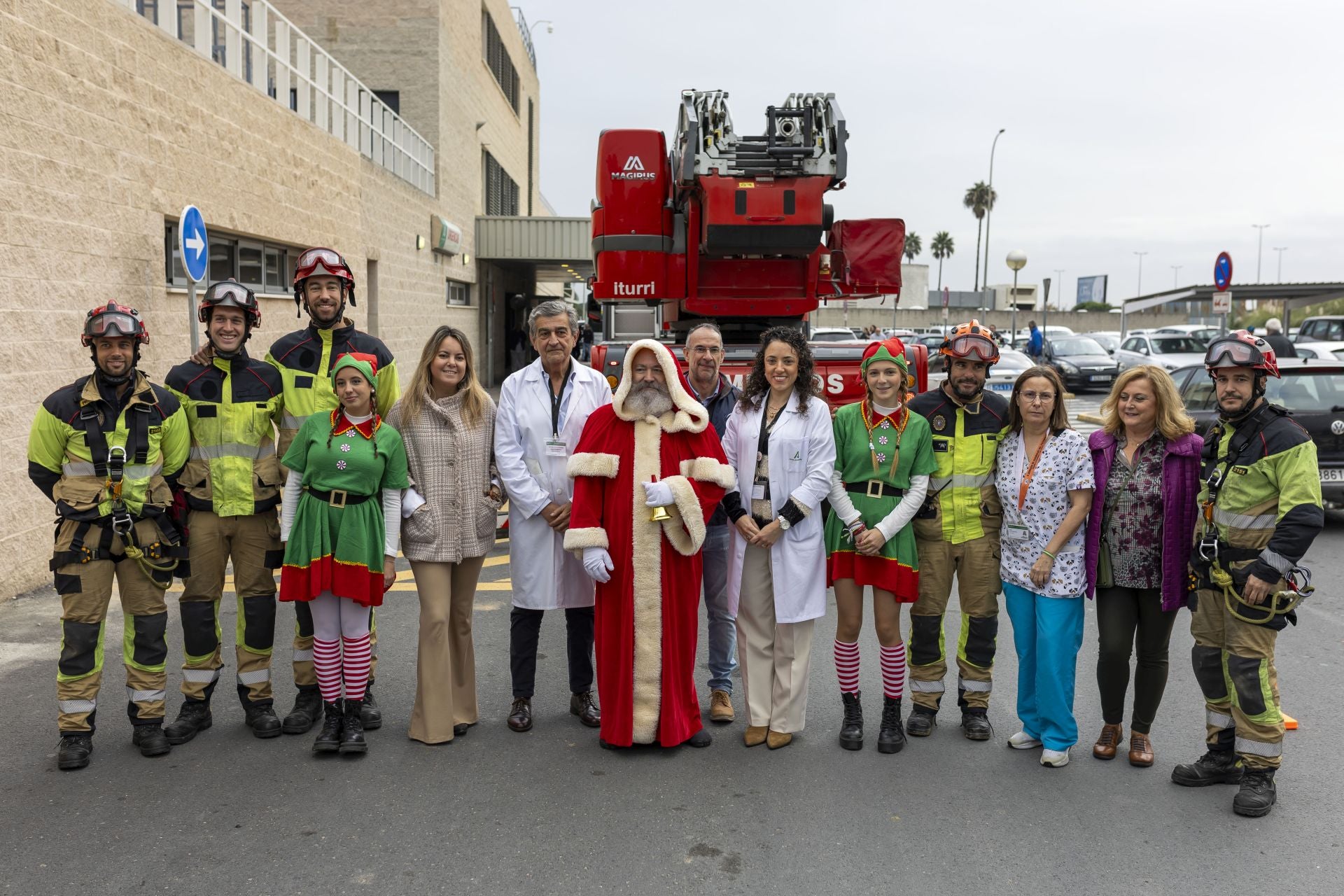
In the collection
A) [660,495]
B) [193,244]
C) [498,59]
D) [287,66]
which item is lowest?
[660,495]

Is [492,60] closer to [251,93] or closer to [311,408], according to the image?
[251,93]

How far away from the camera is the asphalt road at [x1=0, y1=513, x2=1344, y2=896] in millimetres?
3674

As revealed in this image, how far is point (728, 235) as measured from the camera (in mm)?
9531

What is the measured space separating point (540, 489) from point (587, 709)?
1127mm

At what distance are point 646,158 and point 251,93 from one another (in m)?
5.00

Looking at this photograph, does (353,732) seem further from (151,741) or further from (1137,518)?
(1137,518)

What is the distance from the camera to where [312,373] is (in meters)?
5.24

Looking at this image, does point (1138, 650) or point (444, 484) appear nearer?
point (1138, 650)

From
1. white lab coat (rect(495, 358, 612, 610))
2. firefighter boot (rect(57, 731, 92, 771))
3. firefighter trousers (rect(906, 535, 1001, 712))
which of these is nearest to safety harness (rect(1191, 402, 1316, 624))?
firefighter trousers (rect(906, 535, 1001, 712))

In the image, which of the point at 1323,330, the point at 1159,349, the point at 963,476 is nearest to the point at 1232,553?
the point at 963,476

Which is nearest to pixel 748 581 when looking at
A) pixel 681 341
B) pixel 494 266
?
pixel 681 341

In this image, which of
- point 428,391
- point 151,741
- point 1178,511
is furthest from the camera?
point 428,391

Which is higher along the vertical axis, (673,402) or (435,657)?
(673,402)

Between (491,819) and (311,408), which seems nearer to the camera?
(491,819)
